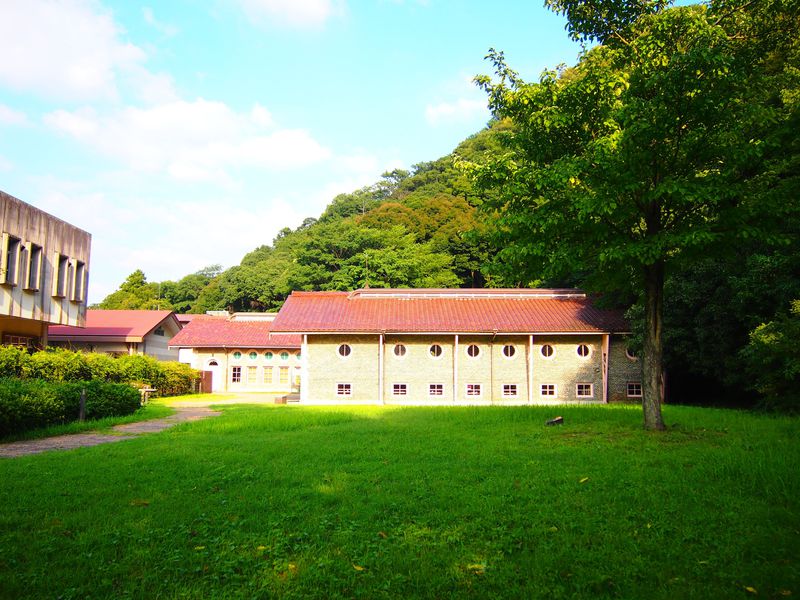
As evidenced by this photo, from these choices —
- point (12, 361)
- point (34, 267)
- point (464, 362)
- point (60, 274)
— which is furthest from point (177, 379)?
point (464, 362)

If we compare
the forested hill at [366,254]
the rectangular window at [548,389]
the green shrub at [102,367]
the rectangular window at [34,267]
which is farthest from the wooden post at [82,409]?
the forested hill at [366,254]

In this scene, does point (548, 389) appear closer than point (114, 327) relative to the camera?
Yes

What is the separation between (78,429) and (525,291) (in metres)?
18.9

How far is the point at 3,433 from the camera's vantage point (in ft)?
35.9

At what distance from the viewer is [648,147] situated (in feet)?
32.3

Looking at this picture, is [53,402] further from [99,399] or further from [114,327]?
[114,327]

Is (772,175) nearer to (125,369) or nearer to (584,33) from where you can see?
(584,33)

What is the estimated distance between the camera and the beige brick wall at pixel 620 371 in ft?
75.5

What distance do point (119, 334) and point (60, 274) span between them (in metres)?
12.1

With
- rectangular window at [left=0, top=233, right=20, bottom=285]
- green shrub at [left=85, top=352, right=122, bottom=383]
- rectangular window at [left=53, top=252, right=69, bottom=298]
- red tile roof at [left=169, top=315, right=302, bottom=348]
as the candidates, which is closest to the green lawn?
green shrub at [left=85, top=352, right=122, bottom=383]

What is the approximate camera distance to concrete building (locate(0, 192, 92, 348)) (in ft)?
62.1

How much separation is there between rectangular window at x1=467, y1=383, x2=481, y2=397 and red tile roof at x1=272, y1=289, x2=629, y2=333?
2.40 m

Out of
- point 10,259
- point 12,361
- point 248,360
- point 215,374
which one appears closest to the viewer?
point 12,361

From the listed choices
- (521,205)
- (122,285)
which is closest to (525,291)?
(521,205)
